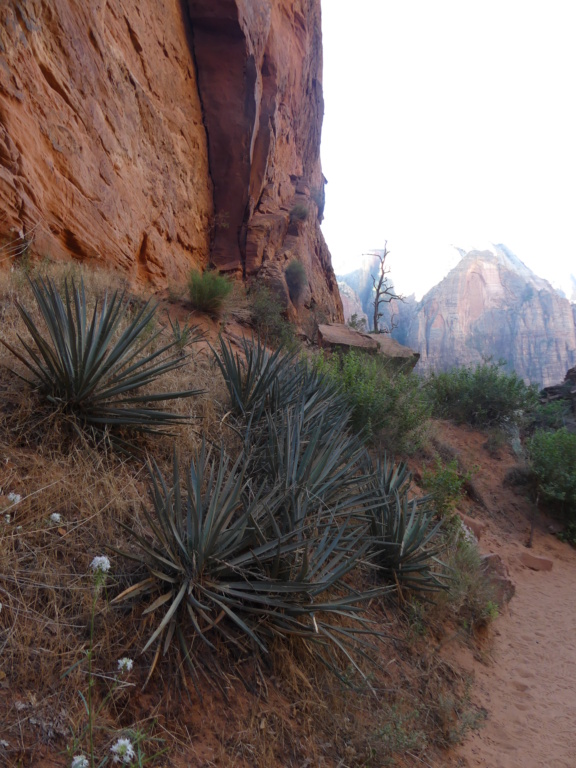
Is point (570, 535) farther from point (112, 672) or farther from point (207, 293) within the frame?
point (112, 672)

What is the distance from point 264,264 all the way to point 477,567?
10799 millimetres

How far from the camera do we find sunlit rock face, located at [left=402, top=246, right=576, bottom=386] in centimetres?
5862

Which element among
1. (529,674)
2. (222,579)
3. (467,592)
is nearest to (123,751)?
(222,579)

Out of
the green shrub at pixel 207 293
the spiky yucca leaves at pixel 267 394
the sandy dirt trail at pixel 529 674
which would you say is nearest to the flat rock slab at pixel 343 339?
the green shrub at pixel 207 293

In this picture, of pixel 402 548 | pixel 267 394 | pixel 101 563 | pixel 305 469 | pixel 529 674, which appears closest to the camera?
pixel 101 563

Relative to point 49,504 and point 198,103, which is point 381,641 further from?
point 198,103

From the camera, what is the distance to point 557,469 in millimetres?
9195

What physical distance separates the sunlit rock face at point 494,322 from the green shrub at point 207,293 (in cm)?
5028

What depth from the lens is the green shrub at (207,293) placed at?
9.02m

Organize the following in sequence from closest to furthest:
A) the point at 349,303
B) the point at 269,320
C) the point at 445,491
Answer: the point at 445,491
the point at 269,320
the point at 349,303

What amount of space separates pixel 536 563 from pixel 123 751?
24.9 feet

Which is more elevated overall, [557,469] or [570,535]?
[557,469]

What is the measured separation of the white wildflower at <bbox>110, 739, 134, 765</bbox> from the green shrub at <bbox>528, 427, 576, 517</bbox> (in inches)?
363

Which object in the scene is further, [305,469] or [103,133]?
[103,133]
